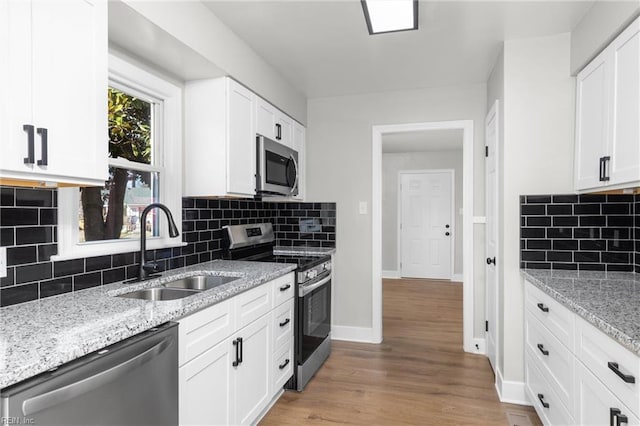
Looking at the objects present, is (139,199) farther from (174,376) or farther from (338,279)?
(338,279)

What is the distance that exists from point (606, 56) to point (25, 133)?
2632mm

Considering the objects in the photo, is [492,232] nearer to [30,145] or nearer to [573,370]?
[573,370]

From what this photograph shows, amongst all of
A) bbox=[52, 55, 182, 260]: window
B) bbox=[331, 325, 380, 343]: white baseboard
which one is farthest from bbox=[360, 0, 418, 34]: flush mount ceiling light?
bbox=[331, 325, 380, 343]: white baseboard

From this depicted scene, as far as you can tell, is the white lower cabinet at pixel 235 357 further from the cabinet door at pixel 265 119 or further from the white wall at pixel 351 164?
the white wall at pixel 351 164

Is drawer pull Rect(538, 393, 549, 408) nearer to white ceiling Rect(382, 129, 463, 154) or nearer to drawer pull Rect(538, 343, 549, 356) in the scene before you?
drawer pull Rect(538, 343, 549, 356)

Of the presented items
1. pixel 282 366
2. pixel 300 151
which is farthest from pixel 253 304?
pixel 300 151

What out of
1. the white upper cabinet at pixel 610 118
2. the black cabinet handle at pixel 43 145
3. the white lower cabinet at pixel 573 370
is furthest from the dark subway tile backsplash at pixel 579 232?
the black cabinet handle at pixel 43 145

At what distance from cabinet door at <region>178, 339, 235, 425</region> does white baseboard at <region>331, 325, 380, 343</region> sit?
2.01 metres

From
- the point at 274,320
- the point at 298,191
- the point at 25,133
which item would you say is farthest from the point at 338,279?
the point at 25,133

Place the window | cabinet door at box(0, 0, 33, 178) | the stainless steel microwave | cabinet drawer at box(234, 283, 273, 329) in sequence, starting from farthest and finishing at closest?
the stainless steel microwave → cabinet drawer at box(234, 283, 273, 329) → the window → cabinet door at box(0, 0, 33, 178)

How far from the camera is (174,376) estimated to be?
1.46 meters

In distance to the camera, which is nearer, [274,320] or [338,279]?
[274,320]

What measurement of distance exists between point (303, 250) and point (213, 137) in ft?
5.27

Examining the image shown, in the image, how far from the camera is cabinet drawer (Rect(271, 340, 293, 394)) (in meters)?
2.43
